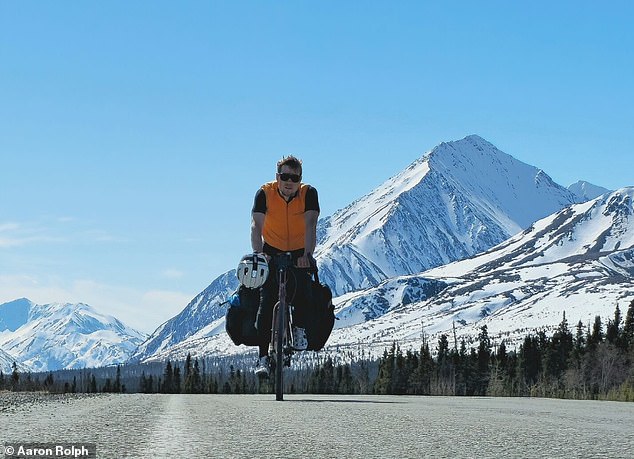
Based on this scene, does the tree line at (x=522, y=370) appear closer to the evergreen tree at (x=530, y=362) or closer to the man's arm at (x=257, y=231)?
the evergreen tree at (x=530, y=362)

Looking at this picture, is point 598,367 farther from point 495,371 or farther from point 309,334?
point 309,334

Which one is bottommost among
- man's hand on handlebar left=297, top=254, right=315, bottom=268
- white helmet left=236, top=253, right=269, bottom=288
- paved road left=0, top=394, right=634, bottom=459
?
paved road left=0, top=394, right=634, bottom=459

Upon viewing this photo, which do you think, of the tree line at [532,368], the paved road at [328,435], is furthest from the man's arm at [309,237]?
the tree line at [532,368]

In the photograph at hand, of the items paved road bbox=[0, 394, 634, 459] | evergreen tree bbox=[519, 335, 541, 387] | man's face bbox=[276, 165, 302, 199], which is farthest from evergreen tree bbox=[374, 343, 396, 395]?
paved road bbox=[0, 394, 634, 459]

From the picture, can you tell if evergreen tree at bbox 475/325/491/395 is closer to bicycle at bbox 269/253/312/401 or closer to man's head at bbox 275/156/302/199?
bicycle at bbox 269/253/312/401

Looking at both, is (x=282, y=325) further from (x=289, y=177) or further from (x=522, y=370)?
(x=522, y=370)

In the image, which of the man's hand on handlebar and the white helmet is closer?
the white helmet

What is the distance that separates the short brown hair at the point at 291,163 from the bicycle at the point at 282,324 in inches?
57.3

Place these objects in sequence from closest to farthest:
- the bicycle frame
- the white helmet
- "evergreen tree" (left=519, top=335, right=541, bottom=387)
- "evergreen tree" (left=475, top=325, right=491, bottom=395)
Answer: the white helmet < the bicycle frame < "evergreen tree" (left=519, top=335, right=541, bottom=387) < "evergreen tree" (left=475, top=325, right=491, bottom=395)

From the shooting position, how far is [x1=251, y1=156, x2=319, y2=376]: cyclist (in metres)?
14.7

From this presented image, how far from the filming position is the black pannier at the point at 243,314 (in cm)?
1524

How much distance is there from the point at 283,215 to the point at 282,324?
189 centimetres

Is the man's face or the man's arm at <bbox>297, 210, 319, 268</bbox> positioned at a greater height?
the man's face

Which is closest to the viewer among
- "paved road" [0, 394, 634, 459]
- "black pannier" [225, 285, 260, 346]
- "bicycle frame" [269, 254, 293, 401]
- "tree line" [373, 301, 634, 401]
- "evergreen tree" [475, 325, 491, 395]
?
"paved road" [0, 394, 634, 459]
